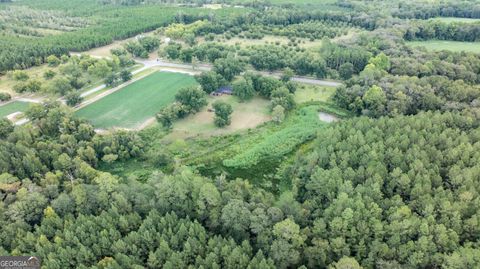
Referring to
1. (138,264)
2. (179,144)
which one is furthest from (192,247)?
(179,144)

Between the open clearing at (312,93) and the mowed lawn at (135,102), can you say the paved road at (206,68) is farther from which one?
the mowed lawn at (135,102)

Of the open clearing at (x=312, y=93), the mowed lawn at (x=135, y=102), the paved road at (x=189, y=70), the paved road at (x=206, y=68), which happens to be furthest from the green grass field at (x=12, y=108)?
the open clearing at (x=312, y=93)

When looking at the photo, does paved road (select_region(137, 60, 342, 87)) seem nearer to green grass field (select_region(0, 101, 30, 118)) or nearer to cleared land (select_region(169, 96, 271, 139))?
cleared land (select_region(169, 96, 271, 139))

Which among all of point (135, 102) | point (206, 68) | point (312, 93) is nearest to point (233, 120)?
point (312, 93)

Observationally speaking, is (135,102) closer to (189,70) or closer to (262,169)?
(189,70)

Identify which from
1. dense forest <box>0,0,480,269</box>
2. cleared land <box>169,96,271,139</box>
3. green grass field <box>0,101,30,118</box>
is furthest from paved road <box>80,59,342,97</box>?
cleared land <box>169,96,271,139</box>

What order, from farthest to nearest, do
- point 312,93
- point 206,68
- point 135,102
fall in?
point 206,68 < point 312,93 < point 135,102
